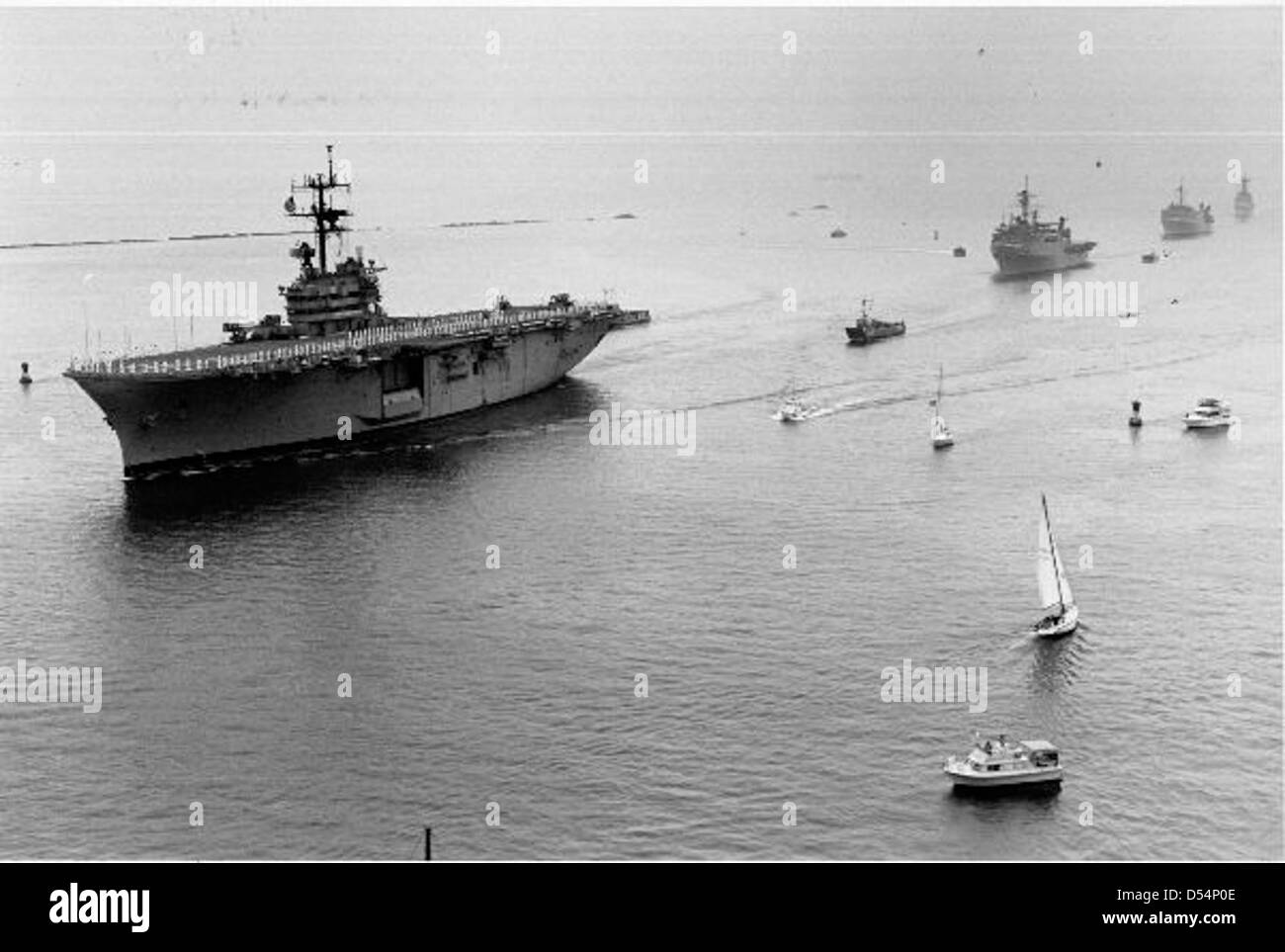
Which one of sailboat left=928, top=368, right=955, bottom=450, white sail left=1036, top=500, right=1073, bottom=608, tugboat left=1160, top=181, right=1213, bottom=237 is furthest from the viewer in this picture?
tugboat left=1160, top=181, right=1213, bottom=237

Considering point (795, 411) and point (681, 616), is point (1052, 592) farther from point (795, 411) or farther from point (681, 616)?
point (795, 411)

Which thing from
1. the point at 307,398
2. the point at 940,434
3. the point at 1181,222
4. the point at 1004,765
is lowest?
the point at 1004,765

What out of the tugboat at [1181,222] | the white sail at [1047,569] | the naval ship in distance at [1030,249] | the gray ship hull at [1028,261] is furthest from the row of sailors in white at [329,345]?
the tugboat at [1181,222]

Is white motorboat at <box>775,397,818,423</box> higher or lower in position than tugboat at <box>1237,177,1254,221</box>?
lower

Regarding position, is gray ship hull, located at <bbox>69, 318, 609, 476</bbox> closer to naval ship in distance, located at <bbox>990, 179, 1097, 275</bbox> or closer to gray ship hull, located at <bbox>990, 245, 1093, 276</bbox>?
gray ship hull, located at <bbox>990, 245, 1093, 276</bbox>

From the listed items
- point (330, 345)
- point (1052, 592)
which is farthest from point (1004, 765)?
point (330, 345)

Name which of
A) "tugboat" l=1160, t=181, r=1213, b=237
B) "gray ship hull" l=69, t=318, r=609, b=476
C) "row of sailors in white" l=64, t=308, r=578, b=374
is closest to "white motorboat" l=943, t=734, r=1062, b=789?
"gray ship hull" l=69, t=318, r=609, b=476
